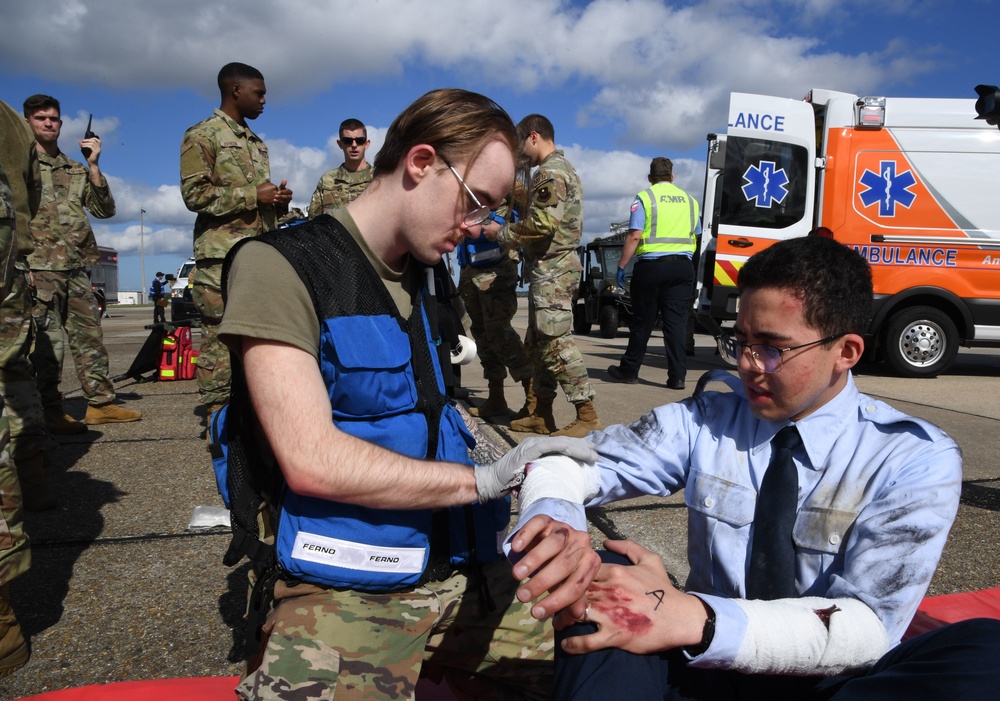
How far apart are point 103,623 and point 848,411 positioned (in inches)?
95.1

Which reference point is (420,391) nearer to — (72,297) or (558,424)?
(558,424)

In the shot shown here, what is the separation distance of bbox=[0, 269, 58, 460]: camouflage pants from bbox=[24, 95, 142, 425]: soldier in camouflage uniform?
1.59m

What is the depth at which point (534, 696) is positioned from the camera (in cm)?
185

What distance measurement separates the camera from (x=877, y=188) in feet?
25.0

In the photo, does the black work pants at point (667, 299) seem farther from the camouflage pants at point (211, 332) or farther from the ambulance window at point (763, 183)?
the camouflage pants at point (211, 332)

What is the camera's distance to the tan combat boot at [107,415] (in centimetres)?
553

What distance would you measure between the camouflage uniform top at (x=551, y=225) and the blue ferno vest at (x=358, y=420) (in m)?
3.11

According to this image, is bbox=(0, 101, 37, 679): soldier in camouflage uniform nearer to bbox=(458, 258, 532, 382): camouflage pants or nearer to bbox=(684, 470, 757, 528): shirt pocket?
bbox=(684, 470, 757, 528): shirt pocket

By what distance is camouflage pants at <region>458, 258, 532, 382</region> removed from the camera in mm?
5324

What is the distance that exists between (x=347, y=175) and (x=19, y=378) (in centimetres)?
402

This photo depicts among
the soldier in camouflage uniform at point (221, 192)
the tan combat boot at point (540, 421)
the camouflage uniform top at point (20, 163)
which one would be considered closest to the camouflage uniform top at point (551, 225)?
the tan combat boot at point (540, 421)

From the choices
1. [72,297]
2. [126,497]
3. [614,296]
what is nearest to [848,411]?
[126,497]

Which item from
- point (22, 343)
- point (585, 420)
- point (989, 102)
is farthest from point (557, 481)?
point (585, 420)

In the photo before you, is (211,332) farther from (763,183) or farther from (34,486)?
(763,183)
